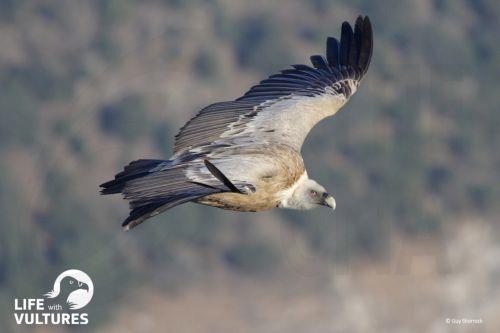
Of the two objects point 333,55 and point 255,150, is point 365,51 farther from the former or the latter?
point 255,150

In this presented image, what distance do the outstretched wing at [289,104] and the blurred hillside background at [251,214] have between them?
17144 millimetres

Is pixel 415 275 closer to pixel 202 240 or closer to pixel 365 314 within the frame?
pixel 365 314

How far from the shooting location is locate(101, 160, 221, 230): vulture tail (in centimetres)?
923

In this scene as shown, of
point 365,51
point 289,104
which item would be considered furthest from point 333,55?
point 289,104

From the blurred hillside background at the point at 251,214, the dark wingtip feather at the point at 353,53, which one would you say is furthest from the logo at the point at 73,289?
the dark wingtip feather at the point at 353,53

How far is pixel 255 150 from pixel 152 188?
1.75m

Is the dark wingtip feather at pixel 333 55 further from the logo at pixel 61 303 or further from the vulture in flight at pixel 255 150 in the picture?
the logo at pixel 61 303

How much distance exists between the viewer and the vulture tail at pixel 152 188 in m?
9.23

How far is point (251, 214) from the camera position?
33875 millimetres

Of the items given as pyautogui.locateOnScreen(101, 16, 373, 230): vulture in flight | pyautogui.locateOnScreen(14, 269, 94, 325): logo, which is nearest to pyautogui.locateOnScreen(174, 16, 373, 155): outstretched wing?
pyautogui.locateOnScreen(101, 16, 373, 230): vulture in flight

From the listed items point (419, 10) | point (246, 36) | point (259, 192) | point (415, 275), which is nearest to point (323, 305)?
point (415, 275)

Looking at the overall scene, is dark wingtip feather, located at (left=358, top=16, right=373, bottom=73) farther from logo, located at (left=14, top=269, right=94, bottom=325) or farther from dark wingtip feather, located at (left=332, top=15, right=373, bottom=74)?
logo, located at (left=14, top=269, right=94, bottom=325)

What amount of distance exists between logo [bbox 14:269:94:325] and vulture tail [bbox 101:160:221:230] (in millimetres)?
14521

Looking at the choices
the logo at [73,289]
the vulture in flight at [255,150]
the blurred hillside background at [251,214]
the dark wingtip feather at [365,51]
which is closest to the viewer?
the vulture in flight at [255,150]
